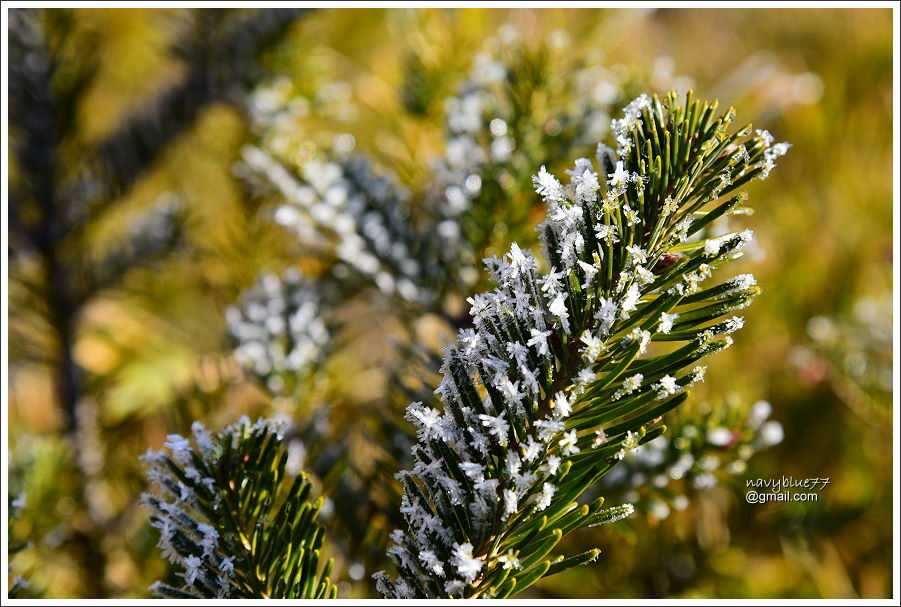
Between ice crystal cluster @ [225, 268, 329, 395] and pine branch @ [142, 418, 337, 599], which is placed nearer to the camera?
pine branch @ [142, 418, 337, 599]

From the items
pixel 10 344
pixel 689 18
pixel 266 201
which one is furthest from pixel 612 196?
pixel 689 18

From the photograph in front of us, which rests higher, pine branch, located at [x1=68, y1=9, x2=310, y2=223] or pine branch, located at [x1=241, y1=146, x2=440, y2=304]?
pine branch, located at [x1=68, y1=9, x2=310, y2=223]

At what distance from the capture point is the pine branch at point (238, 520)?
20 cm

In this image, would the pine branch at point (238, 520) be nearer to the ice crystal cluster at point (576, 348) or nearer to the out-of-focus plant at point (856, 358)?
the ice crystal cluster at point (576, 348)

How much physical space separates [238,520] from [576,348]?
0.40ft

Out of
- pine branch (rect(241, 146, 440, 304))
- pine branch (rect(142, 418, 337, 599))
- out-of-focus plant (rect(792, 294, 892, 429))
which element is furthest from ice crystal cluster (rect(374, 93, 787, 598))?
out-of-focus plant (rect(792, 294, 892, 429))

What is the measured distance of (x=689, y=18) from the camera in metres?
0.97

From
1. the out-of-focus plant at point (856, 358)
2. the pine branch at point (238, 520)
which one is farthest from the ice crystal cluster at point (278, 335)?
the out-of-focus plant at point (856, 358)

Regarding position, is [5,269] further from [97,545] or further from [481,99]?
[481,99]

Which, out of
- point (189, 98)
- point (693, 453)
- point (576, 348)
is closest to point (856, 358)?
point (693, 453)

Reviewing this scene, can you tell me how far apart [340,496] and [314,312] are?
10 centimetres

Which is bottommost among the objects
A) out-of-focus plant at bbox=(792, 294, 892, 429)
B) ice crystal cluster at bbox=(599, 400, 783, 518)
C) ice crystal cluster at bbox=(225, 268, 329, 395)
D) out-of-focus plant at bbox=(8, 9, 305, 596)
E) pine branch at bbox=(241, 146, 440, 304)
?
ice crystal cluster at bbox=(599, 400, 783, 518)

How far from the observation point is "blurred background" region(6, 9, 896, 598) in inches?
12.9

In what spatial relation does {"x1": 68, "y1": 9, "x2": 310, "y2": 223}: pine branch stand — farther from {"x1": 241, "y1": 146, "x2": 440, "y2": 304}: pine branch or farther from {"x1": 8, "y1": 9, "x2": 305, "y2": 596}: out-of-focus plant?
{"x1": 241, "y1": 146, "x2": 440, "y2": 304}: pine branch
